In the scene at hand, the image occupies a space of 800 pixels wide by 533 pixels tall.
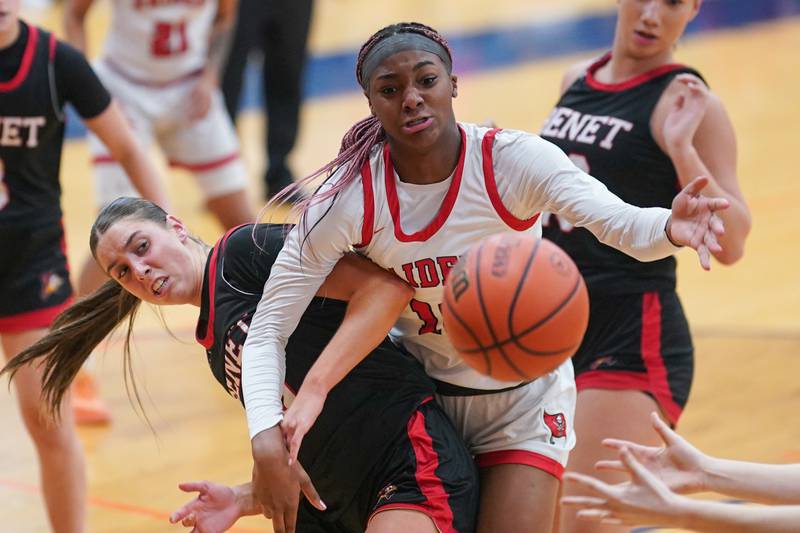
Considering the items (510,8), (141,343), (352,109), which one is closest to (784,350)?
(141,343)

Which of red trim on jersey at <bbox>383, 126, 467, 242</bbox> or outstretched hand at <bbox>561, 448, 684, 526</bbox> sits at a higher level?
red trim on jersey at <bbox>383, 126, 467, 242</bbox>

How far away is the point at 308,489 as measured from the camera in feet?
10.5

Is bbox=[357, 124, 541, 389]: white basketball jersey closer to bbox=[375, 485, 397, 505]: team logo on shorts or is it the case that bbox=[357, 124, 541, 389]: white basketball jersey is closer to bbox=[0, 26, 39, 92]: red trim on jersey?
bbox=[375, 485, 397, 505]: team logo on shorts

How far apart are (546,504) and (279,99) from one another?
685 cm

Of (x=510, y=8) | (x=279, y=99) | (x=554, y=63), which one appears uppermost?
(x=510, y=8)

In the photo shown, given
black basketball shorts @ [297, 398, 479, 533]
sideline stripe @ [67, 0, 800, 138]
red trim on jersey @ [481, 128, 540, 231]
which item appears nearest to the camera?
red trim on jersey @ [481, 128, 540, 231]

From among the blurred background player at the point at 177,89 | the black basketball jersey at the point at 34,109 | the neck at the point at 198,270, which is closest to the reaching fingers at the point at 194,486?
the neck at the point at 198,270

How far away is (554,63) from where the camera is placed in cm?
1444

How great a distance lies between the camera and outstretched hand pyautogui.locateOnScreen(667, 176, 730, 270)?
9.62 feet

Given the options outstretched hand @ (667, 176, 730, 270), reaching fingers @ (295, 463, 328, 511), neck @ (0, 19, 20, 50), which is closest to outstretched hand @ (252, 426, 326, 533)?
reaching fingers @ (295, 463, 328, 511)

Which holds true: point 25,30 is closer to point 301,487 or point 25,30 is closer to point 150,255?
point 150,255

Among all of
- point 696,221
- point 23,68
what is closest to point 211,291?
point 696,221

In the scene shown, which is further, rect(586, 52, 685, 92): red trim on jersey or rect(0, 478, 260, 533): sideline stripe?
rect(0, 478, 260, 533): sideline stripe

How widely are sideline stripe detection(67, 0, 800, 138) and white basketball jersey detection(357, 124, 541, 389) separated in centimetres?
980
